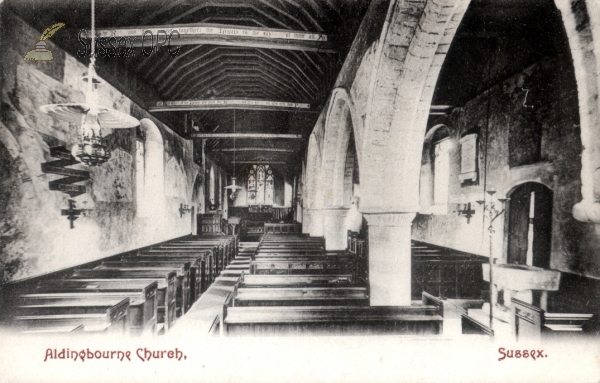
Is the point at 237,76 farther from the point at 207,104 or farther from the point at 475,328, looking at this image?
the point at 475,328

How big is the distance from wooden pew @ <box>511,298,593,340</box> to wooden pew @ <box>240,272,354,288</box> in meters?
2.32

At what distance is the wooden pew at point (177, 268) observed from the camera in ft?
18.9

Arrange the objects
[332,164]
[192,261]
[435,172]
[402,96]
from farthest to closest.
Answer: [435,172] < [332,164] < [192,261] < [402,96]

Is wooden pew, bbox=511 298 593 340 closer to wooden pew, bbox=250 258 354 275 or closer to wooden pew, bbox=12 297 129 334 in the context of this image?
wooden pew, bbox=250 258 354 275

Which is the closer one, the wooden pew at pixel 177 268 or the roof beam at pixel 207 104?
the wooden pew at pixel 177 268

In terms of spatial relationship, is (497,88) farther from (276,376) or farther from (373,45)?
(276,376)

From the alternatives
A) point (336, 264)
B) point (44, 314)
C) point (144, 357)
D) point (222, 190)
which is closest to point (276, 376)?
point (144, 357)

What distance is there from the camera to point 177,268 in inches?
234

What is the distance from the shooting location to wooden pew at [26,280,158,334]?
4.21 m

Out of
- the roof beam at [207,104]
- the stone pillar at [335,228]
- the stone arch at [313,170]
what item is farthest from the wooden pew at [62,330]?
the stone arch at [313,170]

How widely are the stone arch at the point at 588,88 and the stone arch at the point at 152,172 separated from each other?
333 inches

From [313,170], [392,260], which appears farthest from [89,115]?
[313,170]

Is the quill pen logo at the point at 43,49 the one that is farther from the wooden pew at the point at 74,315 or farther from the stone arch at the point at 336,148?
the stone arch at the point at 336,148

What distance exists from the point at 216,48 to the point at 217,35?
9.47 ft
